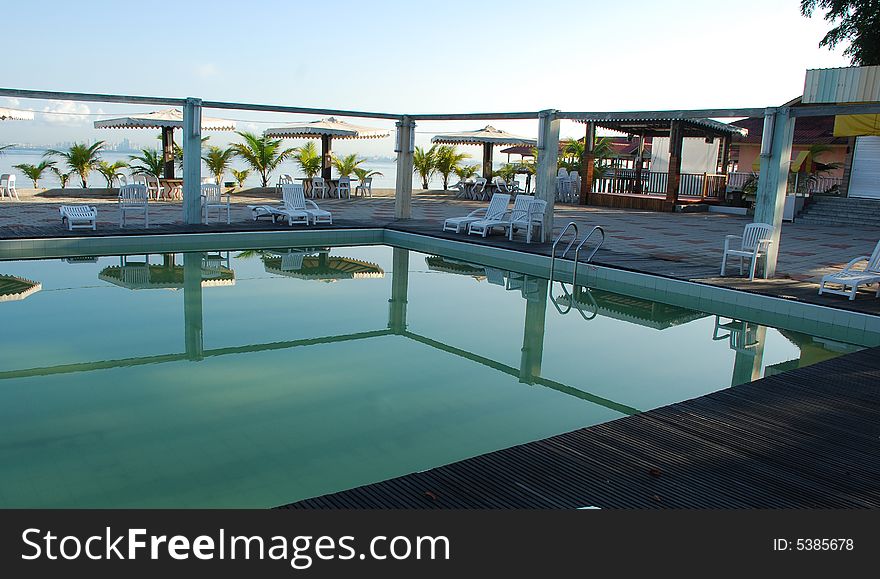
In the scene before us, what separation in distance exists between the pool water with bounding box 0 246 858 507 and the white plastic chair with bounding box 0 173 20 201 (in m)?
8.82

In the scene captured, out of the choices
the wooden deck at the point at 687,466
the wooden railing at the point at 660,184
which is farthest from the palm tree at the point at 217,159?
the wooden deck at the point at 687,466

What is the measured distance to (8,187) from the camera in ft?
59.0

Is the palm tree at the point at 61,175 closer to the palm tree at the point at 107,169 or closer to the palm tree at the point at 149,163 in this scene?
the palm tree at the point at 107,169

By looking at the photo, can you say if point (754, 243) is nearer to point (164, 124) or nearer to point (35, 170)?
point (164, 124)

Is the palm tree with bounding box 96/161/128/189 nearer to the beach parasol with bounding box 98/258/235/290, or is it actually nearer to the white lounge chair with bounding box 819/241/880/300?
the beach parasol with bounding box 98/258/235/290

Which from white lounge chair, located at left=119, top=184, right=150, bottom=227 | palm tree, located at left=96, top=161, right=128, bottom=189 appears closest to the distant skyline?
palm tree, located at left=96, top=161, right=128, bottom=189

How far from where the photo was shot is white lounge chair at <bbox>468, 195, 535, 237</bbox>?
1331 cm

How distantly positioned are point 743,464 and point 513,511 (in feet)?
4.60

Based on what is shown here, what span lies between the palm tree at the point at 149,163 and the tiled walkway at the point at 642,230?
1262mm

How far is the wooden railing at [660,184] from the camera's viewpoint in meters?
22.9

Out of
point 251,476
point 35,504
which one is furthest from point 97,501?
point 251,476

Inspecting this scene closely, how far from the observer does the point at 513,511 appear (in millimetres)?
3236

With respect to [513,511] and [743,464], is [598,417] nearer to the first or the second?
[743,464]

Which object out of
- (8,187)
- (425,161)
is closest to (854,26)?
(425,161)
